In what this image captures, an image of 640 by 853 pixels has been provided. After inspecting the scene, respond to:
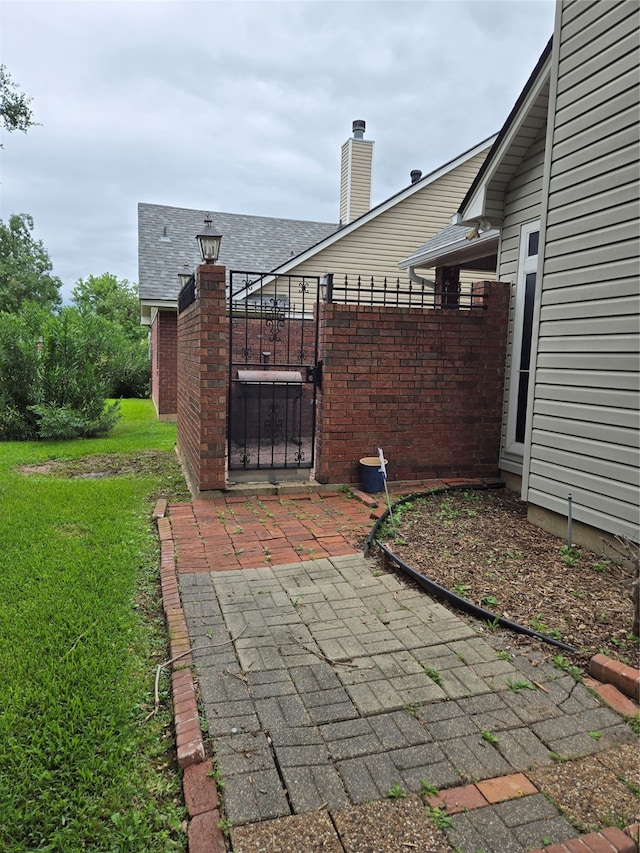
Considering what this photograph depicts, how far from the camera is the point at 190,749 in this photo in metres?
2.11

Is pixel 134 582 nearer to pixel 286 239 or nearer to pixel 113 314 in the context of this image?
pixel 286 239

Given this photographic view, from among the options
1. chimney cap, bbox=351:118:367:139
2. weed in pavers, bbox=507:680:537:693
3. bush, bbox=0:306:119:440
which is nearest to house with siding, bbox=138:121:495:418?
chimney cap, bbox=351:118:367:139

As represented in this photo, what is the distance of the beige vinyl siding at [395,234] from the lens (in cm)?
1285

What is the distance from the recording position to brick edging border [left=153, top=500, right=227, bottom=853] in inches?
70.1

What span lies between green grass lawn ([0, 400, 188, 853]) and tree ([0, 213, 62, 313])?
41392mm

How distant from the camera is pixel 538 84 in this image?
507 cm

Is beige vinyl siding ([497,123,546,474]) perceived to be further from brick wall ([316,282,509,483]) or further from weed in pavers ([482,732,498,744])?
weed in pavers ([482,732,498,744])

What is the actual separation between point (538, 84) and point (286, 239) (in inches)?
474

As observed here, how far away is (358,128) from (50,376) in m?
11.1

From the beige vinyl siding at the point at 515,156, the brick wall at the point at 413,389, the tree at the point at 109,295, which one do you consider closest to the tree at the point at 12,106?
the brick wall at the point at 413,389

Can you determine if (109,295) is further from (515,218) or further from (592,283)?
(592,283)

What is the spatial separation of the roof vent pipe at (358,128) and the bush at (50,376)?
31.5ft

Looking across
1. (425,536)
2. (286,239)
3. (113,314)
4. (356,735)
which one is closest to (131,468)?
(425,536)

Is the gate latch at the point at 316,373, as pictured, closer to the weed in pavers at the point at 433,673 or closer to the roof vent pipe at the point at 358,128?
the weed in pavers at the point at 433,673
